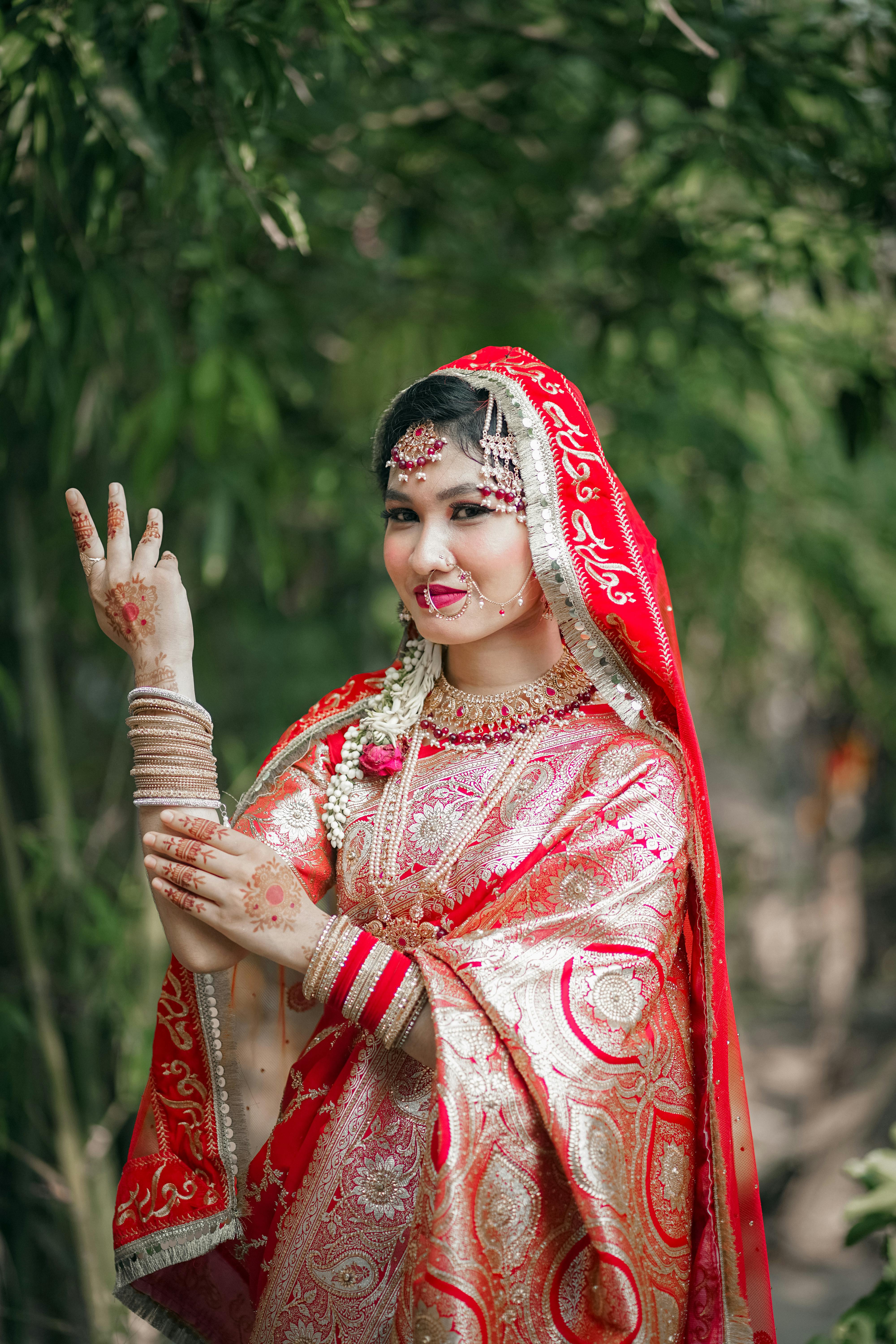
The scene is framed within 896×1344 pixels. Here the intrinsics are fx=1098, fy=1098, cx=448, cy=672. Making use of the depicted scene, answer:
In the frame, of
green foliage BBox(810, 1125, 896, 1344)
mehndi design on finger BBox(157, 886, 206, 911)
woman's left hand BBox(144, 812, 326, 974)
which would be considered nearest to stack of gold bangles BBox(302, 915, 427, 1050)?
woman's left hand BBox(144, 812, 326, 974)

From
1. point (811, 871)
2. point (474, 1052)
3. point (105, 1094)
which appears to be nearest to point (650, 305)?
point (474, 1052)

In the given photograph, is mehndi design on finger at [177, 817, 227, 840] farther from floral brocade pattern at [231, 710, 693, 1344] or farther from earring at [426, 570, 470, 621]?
earring at [426, 570, 470, 621]

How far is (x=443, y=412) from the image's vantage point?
1530 mm

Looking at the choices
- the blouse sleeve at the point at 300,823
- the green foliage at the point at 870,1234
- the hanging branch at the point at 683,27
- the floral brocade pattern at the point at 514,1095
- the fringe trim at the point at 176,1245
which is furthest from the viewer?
the green foliage at the point at 870,1234

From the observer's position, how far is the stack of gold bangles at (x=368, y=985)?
131 cm

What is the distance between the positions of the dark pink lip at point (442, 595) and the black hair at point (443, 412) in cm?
18

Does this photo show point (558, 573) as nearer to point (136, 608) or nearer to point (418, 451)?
point (418, 451)

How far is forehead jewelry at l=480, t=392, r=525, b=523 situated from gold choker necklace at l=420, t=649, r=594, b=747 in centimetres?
24

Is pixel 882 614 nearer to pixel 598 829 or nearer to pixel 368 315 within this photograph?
pixel 368 315

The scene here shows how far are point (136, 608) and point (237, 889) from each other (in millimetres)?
381

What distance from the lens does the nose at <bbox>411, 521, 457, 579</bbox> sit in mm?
1484

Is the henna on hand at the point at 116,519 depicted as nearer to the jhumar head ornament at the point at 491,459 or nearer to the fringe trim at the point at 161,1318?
the jhumar head ornament at the point at 491,459

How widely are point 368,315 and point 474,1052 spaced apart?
89.6 inches

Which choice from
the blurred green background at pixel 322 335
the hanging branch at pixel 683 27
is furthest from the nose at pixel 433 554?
the hanging branch at pixel 683 27
